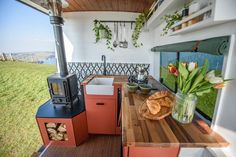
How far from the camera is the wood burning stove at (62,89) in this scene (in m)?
1.93

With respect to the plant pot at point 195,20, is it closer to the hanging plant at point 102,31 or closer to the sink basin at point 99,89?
the sink basin at point 99,89

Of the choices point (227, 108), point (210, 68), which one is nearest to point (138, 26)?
point (210, 68)

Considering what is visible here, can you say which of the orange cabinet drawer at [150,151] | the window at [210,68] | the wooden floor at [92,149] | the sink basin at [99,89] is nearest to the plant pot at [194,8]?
the window at [210,68]

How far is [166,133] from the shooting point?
34.2 inches

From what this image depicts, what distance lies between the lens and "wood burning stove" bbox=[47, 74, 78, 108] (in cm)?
193

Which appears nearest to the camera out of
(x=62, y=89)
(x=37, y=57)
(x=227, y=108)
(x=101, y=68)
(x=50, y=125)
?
(x=227, y=108)

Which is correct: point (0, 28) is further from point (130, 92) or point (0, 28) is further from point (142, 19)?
point (142, 19)

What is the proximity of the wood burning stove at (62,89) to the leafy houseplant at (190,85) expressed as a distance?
1.56m

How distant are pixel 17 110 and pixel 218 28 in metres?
2.91

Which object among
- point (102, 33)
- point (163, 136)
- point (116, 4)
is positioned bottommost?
point (163, 136)

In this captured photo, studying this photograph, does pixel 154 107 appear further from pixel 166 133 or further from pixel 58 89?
pixel 58 89

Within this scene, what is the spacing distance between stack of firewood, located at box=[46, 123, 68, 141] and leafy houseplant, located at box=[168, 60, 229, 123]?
1641 millimetres

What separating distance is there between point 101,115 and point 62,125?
0.60 meters

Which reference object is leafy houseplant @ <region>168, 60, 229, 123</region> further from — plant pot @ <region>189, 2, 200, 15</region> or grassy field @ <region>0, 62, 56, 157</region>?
grassy field @ <region>0, 62, 56, 157</region>
